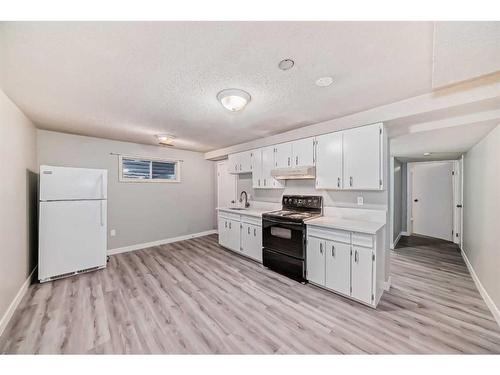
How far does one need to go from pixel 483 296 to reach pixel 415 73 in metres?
2.80

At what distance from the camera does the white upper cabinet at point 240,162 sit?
13.6 feet

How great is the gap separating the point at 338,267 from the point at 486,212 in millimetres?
1974

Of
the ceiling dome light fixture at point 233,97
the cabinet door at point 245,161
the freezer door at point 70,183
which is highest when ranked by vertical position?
the ceiling dome light fixture at point 233,97

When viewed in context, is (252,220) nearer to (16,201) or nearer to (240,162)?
(240,162)

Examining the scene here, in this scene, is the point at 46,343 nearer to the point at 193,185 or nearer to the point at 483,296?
the point at 193,185

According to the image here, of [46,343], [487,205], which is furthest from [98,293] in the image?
[487,205]

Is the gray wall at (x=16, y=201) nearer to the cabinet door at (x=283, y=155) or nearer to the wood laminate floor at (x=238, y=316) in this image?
the wood laminate floor at (x=238, y=316)

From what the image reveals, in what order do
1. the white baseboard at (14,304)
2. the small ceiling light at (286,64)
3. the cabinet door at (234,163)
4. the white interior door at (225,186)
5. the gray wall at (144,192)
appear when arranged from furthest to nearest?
the white interior door at (225,186) < the cabinet door at (234,163) < the gray wall at (144,192) < the white baseboard at (14,304) < the small ceiling light at (286,64)

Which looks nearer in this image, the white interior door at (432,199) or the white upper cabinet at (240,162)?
the white upper cabinet at (240,162)

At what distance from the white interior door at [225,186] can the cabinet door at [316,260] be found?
266 cm

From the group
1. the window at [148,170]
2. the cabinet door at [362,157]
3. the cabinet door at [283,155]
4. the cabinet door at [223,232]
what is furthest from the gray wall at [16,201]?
the cabinet door at [362,157]

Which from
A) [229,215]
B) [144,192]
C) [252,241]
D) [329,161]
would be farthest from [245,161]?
[144,192]

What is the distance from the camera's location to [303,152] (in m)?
3.14

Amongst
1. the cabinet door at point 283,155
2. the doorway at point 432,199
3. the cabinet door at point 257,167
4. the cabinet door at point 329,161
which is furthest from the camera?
the doorway at point 432,199
